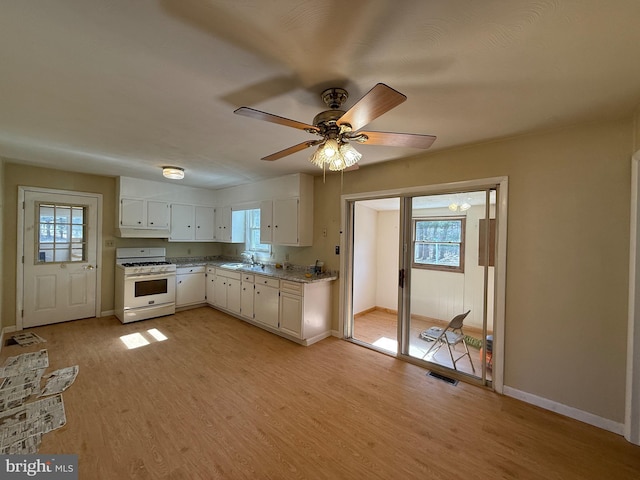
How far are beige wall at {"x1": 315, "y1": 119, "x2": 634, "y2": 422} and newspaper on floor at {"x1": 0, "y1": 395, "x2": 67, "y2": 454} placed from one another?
3.99m

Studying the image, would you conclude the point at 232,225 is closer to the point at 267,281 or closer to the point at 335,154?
the point at 267,281

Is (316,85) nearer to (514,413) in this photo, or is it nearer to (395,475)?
(395,475)

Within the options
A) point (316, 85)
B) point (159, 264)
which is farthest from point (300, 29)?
point (159, 264)

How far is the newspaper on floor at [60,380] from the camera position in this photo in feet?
7.85

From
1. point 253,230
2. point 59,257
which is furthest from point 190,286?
point 59,257

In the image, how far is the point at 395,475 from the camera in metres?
1.62

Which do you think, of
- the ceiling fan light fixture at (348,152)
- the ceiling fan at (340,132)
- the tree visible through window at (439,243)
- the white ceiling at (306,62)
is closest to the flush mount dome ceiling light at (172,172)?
the white ceiling at (306,62)

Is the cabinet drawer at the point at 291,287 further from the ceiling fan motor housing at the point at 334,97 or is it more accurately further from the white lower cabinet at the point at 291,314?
the ceiling fan motor housing at the point at 334,97

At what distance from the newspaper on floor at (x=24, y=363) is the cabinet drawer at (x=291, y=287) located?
9.13 ft

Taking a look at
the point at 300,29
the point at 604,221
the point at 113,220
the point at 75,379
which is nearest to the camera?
the point at 300,29

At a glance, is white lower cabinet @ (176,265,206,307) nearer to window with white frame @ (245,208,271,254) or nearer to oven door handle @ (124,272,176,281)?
oven door handle @ (124,272,176,281)

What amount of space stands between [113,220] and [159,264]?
1.15 m

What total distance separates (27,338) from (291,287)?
3.79 m

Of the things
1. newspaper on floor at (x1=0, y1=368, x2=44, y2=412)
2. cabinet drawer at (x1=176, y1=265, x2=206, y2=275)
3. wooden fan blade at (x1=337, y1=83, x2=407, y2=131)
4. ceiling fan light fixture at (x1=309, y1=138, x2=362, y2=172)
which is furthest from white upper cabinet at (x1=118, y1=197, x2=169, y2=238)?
wooden fan blade at (x1=337, y1=83, x2=407, y2=131)
